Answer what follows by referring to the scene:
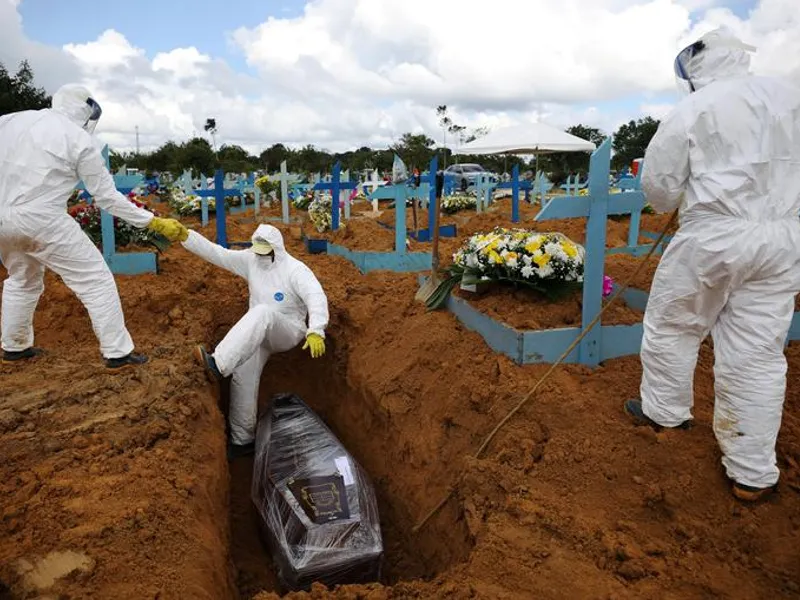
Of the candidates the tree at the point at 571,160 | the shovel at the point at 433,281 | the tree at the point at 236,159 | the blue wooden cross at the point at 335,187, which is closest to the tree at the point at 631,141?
the tree at the point at 571,160

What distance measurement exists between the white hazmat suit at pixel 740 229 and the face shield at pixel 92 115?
386 centimetres

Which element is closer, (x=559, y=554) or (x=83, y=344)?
(x=559, y=554)

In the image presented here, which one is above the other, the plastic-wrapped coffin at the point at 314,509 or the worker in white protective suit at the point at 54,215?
the worker in white protective suit at the point at 54,215

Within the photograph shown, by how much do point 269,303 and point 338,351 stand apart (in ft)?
3.39

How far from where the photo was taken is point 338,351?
18.9ft

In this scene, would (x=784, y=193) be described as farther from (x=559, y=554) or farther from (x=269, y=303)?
(x=269, y=303)

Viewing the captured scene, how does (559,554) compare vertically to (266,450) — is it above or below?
above

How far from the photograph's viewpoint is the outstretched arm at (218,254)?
4895 mm

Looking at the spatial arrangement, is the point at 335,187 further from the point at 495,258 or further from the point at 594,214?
the point at 594,214

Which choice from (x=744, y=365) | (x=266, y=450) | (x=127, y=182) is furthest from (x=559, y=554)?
(x=127, y=182)

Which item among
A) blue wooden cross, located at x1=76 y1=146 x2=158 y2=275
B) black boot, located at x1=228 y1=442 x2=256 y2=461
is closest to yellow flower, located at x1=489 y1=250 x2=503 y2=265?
black boot, located at x1=228 y1=442 x2=256 y2=461

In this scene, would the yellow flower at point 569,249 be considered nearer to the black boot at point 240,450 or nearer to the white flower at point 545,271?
the white flower at point 545,271

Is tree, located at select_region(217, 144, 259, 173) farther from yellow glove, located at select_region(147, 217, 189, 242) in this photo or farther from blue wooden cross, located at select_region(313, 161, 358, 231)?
yellow glove, located at select_region(147, 217, 189, 242)

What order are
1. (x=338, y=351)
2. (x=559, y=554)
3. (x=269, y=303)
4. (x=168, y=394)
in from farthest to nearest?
(x=338, y=351) < (x=269, y=303) < (x=168, y=394) < (x=559, y=554)
